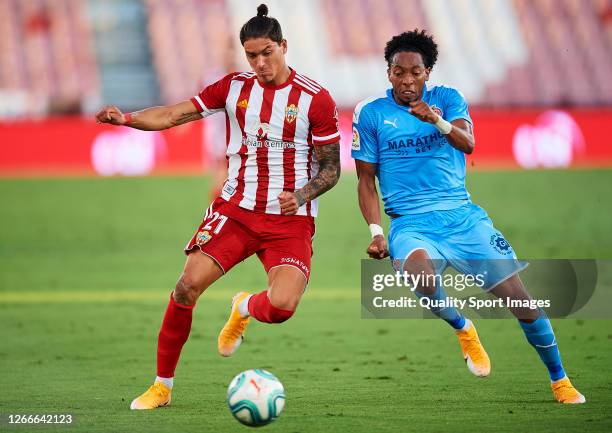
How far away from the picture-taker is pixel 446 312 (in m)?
6.79

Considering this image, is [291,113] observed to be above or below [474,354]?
above

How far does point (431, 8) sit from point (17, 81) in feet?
35.8

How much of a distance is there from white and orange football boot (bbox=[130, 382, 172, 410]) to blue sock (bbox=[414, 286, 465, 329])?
1627 mm

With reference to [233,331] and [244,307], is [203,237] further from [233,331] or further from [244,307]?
[233,331]

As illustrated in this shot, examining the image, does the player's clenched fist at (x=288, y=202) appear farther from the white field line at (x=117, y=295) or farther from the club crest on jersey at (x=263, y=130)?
the white field line at (x=117, y=295)

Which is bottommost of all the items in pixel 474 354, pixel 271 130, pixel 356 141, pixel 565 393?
pixel 565 393

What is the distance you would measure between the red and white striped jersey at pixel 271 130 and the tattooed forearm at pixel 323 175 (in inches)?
2.2

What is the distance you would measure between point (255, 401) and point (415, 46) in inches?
95.3

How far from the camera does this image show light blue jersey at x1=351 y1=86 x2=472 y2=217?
22.1ft

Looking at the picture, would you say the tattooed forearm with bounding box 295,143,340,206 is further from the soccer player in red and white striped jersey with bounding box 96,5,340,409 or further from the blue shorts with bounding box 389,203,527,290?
the blue shorts with bounding box 389,203,527,290

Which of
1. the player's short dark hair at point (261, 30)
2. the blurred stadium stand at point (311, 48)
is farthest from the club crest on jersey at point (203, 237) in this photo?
the blurred stadium stand at point (311, 48)

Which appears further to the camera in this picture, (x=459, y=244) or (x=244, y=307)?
(x=244, y=307)

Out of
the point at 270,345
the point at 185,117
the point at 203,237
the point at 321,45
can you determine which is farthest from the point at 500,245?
the point at 321,45

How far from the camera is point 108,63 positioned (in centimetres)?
2711
